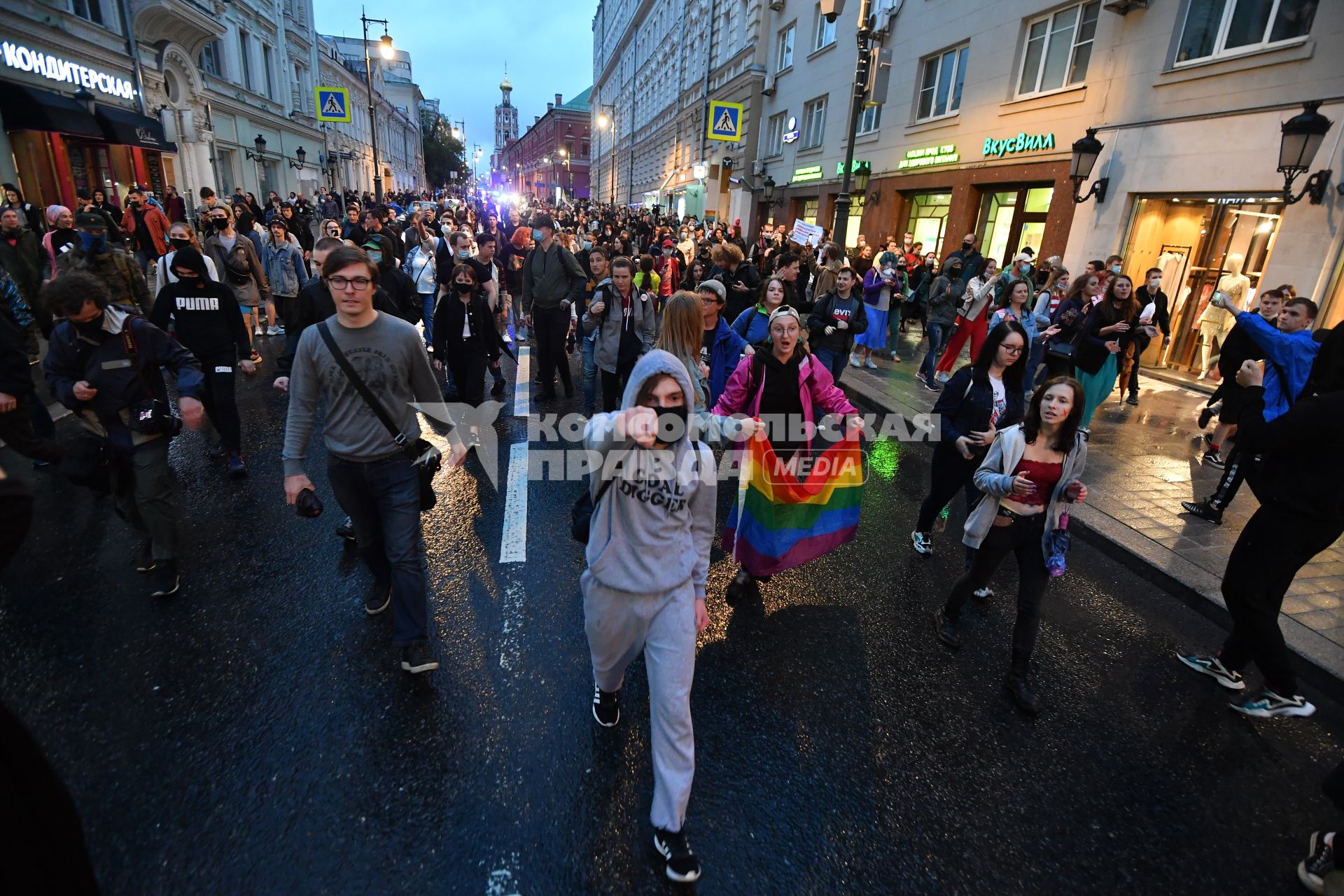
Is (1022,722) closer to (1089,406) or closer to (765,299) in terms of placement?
(765,299)

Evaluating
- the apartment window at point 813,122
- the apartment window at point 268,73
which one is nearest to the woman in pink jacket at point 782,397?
the apartment window at point 813,122

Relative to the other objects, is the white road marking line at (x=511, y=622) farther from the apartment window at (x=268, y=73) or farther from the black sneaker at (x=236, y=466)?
the apartment window at (x=268, y=73)

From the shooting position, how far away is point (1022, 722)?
3.26 metres

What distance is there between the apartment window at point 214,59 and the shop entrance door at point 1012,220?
31228mm

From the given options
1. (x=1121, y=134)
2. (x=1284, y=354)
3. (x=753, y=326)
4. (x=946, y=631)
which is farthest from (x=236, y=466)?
(x=1121, y=134)

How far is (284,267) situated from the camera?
9891 millimetres

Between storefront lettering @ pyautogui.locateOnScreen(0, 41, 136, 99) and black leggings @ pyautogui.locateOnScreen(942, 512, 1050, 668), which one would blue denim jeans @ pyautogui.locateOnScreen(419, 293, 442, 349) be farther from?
storefront lettering @ pyautogui.locateOnScreen(0, 41, 136, 99)

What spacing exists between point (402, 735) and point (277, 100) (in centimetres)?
Result: 4306

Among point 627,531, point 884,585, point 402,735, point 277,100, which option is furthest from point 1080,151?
point 277,100

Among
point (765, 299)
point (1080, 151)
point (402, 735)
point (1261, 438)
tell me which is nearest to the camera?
point (402, 735)

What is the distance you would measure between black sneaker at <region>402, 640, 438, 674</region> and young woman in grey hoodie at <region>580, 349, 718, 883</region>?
1181 millimetres

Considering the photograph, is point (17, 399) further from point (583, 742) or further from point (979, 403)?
point (979, 403)

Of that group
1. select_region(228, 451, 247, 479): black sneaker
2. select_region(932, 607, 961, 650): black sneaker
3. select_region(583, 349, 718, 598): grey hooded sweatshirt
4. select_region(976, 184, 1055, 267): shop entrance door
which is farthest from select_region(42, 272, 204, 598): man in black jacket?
select_region(976, 184, 1055, 267): shop entrance door

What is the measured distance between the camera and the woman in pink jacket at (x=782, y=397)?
4250 millimetres
